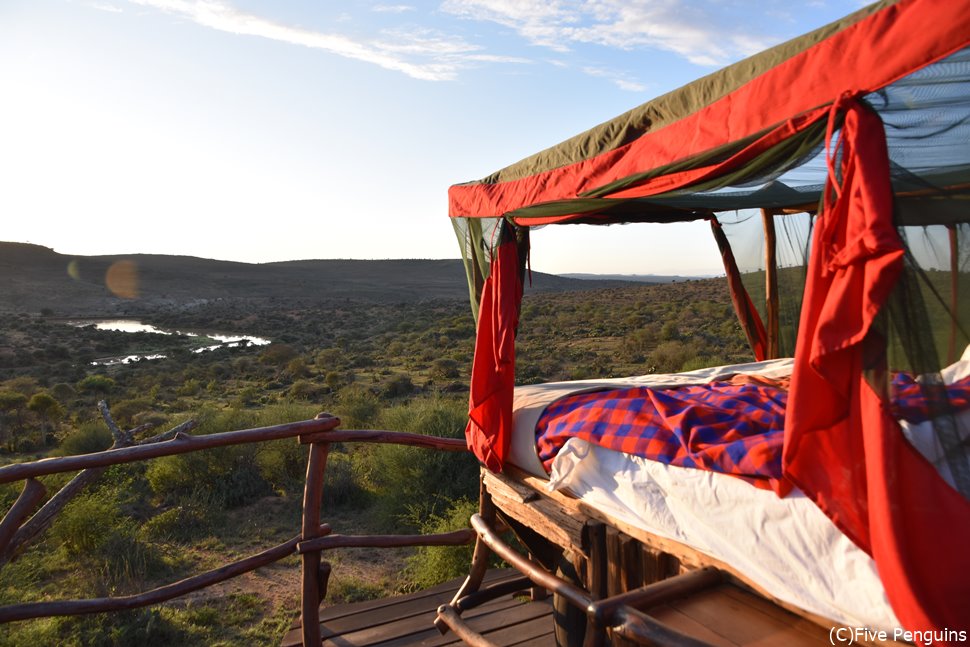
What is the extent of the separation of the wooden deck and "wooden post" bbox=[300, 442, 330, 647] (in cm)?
17

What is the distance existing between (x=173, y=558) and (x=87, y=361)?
19543mm

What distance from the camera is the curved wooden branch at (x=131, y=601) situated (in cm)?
288

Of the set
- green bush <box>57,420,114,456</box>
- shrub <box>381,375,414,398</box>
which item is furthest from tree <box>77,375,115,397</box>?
shrub <box>381,375,414,398</box>

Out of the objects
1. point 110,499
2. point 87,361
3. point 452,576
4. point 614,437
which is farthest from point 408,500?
point 87,361

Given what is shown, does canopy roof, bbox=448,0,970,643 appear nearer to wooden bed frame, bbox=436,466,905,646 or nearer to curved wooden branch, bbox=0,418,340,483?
wooden bed frame, bbox=436,466,905,646

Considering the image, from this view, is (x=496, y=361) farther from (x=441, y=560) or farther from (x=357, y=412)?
(x=357, y=412)

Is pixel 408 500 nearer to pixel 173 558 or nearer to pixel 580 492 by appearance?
pixel 173 558

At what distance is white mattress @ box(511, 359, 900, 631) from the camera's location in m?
1.79

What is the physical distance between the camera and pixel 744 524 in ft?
6.91

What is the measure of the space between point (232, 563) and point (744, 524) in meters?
2.54

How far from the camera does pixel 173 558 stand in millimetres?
5922

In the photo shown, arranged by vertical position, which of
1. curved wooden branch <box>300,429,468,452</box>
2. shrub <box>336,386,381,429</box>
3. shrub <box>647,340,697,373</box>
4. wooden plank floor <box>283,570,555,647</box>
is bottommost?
shrub <box>336,386,381,429</box>

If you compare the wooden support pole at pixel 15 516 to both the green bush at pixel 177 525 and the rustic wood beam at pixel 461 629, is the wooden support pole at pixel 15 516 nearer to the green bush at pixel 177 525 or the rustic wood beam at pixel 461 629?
the rustic wood beam at pixel 461 629

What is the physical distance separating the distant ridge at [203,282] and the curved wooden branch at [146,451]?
49756 mm
